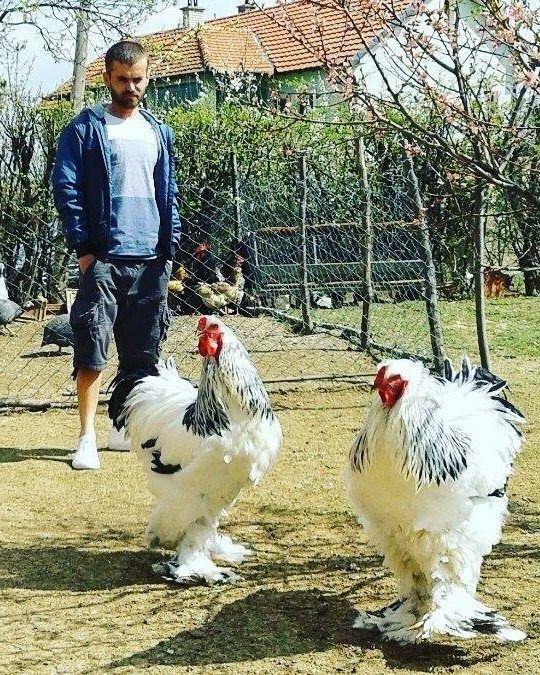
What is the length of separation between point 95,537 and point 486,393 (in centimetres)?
210

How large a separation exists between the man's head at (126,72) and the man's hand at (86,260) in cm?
88

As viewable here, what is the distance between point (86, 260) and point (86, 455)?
123 cm

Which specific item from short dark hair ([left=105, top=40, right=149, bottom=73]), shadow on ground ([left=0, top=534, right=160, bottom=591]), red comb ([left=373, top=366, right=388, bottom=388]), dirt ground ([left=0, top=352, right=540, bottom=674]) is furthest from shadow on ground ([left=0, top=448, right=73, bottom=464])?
red comb ([left=373, top=366, right=388, bottom=388])

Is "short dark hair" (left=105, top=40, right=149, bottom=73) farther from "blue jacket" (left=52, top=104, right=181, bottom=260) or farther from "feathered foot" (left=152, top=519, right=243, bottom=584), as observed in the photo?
"feathered foot" (left=152, top=519, right=243, bottom=584)

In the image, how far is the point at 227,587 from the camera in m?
4.14

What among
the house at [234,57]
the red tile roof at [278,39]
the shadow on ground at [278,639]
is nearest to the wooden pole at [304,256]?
the house at [234,57]

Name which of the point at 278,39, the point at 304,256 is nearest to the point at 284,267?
the point at 304,256

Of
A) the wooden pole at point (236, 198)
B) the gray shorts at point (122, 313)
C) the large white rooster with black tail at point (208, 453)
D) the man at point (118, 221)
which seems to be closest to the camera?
the large white rooster with black tail at point (208, 453)

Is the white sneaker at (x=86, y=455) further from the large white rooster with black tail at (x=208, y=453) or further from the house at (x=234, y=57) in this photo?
the house at (x=234, y=57)

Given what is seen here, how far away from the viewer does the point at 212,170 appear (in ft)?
41.1

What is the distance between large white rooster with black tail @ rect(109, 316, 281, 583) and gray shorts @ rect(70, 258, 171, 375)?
143cm

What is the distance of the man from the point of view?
5473 mm

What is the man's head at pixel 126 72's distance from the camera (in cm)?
538

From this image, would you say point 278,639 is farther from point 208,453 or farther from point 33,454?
point 33,454
